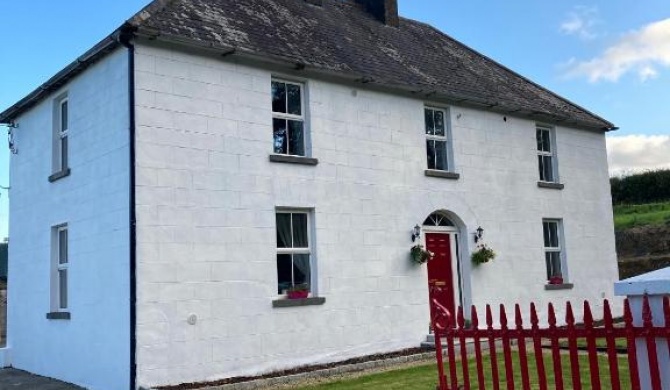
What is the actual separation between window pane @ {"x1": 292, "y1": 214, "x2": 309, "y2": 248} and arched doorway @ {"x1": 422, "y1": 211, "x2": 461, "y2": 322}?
324 centimetres

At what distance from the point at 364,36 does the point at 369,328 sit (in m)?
7.39

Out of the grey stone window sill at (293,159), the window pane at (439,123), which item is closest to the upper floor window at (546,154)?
the window pane at (439,123)

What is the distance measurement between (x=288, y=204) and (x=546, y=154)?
8.71 meters

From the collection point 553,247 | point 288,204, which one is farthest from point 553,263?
point 288,204

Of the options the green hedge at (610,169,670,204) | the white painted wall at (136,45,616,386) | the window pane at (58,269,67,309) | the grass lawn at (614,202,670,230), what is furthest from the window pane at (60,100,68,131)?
the green hedge at (610,169,670,204)

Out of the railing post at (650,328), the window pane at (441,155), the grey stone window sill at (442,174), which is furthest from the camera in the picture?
the window pane at (441,155)

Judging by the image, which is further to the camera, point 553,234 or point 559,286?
point 553,234

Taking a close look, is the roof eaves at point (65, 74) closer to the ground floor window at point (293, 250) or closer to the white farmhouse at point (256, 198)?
the white farmhouse at point (256, 198)

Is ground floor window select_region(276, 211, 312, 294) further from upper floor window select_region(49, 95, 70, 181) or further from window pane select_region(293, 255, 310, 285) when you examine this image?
upper floor window select_region(49, 95, 70, 181)

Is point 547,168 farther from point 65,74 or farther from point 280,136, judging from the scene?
point 65,74

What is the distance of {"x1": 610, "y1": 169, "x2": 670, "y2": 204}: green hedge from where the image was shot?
3256 centimetres

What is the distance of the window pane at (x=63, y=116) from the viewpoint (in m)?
13.7

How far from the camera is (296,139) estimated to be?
13.1 meters

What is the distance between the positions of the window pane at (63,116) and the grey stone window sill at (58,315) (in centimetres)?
367
